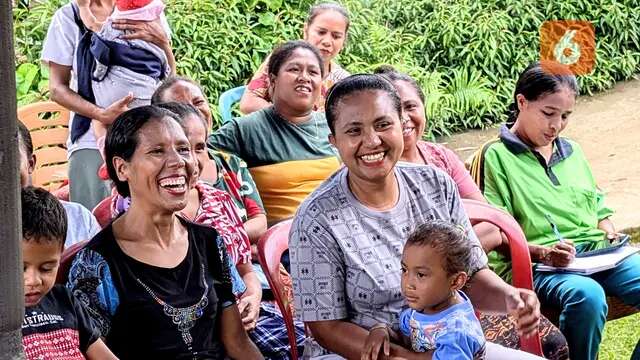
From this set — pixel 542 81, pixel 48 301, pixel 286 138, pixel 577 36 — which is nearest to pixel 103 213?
pixel 48 301

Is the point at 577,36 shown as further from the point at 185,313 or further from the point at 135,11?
the point at 185,313

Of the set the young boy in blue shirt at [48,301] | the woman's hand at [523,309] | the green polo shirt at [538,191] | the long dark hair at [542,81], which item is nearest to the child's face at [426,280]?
the woman's hand at [523,309]

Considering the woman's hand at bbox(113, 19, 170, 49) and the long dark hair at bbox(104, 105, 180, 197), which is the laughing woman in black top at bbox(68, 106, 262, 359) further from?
the woman's hand at bbox(113, 19, 170, 49)

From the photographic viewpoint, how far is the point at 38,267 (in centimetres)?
290

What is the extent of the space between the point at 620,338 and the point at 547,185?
119 centimetres

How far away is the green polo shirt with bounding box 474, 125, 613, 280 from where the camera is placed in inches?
179

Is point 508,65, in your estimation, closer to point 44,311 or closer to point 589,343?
point 589,343

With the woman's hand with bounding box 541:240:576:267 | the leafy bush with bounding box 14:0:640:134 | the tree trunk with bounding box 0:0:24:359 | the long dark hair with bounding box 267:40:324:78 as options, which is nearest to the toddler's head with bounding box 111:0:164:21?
the long dark hair with bounding box 267:40:324:78

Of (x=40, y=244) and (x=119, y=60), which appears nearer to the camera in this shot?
(x=40, y=244)

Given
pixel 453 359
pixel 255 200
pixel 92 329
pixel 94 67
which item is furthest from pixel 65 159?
pixel 453 359

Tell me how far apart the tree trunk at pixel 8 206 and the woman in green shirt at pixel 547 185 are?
10.2 feet

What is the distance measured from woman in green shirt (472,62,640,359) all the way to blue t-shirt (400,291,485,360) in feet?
4.00

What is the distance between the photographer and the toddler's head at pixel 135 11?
4.70m

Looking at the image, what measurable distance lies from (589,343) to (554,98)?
1008 millimetres
